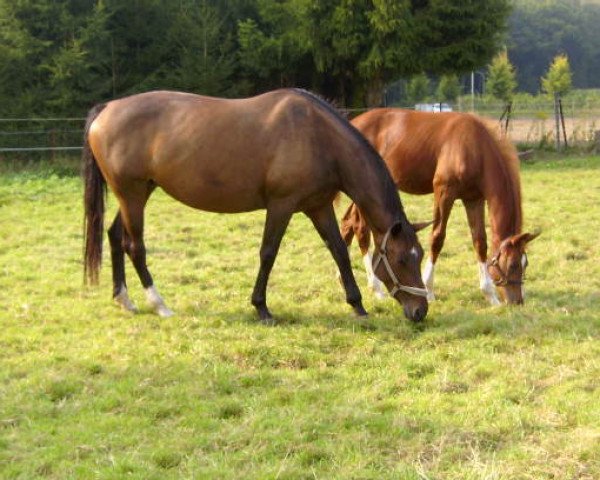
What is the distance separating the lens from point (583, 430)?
3525mm

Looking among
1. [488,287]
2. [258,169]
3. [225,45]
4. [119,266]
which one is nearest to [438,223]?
[488,287]

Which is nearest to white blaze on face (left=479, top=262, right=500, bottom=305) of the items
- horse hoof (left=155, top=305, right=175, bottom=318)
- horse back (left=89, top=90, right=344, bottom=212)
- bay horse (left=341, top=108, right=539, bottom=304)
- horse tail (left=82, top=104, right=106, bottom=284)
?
bay horse (left=341, top=108, right=539, bottom=304)

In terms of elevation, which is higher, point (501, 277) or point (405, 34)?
point (405, 34)

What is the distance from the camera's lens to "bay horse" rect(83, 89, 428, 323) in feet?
18.2

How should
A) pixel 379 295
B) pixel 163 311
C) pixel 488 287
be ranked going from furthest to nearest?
pixel 379 295, pixel 488 287, pixel 163 311

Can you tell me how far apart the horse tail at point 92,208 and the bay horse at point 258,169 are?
2 centimetres

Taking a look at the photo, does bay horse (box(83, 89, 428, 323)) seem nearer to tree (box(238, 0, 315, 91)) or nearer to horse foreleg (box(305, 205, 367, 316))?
horse foreleg (box(305, 205, 367, 316))

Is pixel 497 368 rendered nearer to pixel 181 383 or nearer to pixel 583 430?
pixel 583 430

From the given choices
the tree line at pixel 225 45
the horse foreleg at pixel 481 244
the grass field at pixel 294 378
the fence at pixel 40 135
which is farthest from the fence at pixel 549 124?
the grass field at pixel 294 378

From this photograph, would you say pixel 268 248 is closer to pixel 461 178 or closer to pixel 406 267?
pixel 406 267

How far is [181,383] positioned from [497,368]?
76.4 inches

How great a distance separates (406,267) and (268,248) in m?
1.10

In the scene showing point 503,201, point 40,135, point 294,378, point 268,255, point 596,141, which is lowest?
point 294,378

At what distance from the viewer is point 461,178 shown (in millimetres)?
6367
